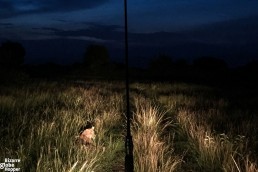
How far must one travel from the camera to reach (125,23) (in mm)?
4449

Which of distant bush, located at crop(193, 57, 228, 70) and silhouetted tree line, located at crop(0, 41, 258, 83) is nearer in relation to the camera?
silhouetted tree line, located at crop(0, 41, 258, 83)

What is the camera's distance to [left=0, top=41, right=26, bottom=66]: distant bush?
27297mm

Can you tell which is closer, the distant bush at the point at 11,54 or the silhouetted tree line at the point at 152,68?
the distant bush at the point at 11,54

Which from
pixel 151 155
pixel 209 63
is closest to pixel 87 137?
pixel 151 155

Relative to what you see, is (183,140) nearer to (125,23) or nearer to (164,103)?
(125,23)

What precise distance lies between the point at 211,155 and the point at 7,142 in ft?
9.50

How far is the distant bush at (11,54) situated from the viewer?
27.3 m

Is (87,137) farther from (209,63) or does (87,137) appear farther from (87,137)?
(209,63)

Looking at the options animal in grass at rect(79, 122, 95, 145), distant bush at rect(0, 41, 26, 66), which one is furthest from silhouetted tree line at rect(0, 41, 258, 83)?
animal in grass at rect(79, 122, 95, 145)

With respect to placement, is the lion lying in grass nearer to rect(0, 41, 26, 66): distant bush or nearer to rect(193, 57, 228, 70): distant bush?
rect(0, 41, 26, 66): distant bush

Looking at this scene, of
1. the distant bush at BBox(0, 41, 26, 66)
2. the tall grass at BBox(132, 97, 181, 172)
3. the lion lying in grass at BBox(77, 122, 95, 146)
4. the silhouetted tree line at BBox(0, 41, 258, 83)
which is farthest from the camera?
the silhouetted tree line at BBox(0, 41, 258, 83)

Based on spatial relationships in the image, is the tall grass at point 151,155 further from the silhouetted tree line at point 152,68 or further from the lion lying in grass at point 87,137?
the silhouetted tree line at point 152,68

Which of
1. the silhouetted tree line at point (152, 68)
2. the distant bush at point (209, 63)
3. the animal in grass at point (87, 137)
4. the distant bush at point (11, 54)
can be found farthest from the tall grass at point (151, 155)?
the distant bush at point (209, 63)

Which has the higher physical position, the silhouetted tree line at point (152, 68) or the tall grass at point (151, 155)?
the tall grass at point (151, 155)
